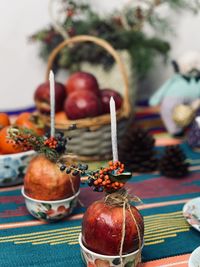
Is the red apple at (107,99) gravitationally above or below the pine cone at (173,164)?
above

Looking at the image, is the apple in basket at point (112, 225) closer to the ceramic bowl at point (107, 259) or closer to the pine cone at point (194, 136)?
the ceramic bowl at point (107, 259)

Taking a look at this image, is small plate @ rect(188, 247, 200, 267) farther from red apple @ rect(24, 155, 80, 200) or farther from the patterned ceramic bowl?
the patterned ceramic bowl

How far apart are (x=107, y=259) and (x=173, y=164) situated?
0.38m

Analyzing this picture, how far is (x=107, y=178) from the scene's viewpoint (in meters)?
0.53

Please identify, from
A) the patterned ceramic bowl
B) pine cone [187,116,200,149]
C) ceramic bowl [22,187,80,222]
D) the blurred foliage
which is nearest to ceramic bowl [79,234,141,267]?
ceramic bowl [22,187,80,222]

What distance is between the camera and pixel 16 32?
4.14 feet

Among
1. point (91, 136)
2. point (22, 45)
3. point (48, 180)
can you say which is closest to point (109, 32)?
point (22, 45)

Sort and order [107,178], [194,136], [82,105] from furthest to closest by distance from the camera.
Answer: [194,136] → [82,105] → [107,178]

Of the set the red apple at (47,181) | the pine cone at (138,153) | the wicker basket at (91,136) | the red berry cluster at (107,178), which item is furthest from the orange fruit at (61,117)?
the red berry cluster at (107,178)

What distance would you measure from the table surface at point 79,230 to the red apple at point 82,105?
161mm

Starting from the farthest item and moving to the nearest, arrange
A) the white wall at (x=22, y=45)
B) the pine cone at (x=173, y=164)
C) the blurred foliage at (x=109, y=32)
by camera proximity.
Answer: the white wall at (x=22, y=45)
the blurred foliage at (x=109, y=32)
the pine cone at (x=173, y=164)

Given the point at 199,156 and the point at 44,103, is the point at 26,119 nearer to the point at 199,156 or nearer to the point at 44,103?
the point at 44,103

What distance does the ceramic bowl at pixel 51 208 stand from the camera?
0.67m

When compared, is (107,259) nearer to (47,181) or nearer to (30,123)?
(47,181)
